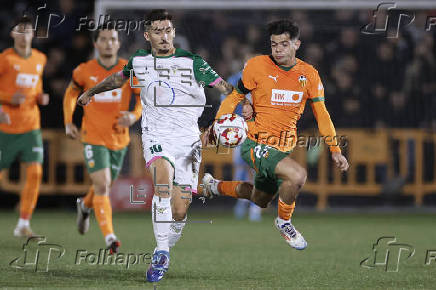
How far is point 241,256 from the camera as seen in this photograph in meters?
8.54

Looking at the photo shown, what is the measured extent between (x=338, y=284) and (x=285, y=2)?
8.44 metres

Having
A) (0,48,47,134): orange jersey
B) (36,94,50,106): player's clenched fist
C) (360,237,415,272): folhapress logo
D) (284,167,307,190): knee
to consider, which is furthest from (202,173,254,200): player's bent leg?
(0,48,47,134): orange jersey

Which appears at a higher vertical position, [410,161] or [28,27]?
[28,27]

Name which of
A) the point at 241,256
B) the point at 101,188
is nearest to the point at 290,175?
the point at 241,256

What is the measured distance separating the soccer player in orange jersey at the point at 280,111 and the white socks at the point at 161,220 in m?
1.04

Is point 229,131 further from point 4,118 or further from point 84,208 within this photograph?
point 4,118

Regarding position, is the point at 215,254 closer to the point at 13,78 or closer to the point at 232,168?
the point at 13,78

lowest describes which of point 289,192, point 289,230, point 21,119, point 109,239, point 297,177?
point 109,239

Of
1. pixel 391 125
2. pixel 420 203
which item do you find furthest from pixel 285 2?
pixel 420 203

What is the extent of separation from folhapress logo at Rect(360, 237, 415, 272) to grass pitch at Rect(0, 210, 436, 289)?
0.24ft

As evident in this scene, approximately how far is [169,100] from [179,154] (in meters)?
0.43

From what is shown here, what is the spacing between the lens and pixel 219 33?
580 inches

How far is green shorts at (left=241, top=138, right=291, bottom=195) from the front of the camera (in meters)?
7.54

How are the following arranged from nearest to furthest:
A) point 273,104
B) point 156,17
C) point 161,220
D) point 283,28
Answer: point 161,220 → point 156,17 → point 283,28 → point 273,104
